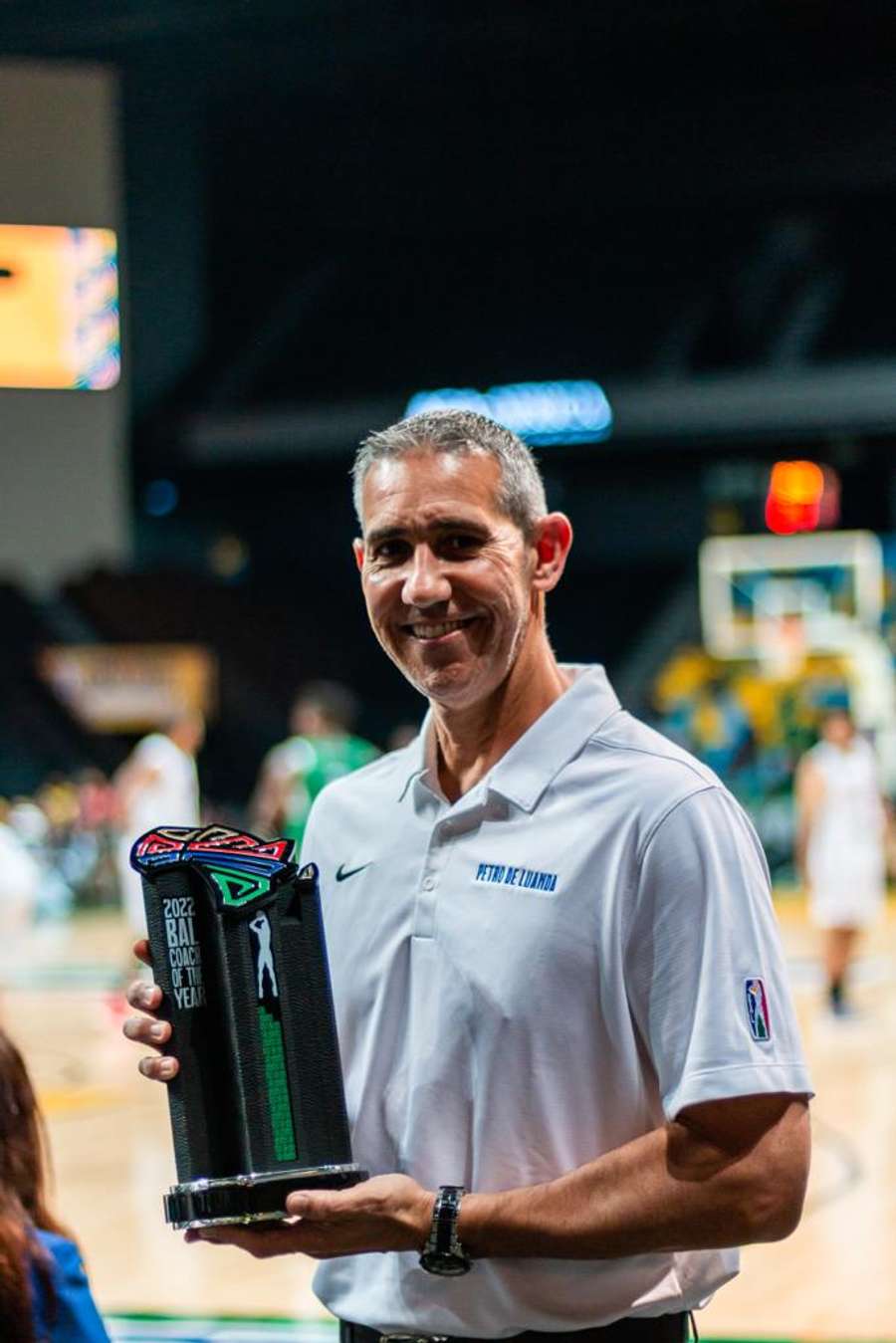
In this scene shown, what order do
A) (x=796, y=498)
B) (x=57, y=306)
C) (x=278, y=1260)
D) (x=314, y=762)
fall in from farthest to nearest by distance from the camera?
(x=796, y=498)
(x=314, y=762)
(x=278, y=1260)
(x=57, y=306)

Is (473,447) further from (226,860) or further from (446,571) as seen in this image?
(226,860)

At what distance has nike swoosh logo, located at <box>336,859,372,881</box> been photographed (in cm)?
213

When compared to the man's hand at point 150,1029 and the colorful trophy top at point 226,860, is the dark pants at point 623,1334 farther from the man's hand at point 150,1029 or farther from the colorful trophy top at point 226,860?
the colorful trophy top at point 226,860

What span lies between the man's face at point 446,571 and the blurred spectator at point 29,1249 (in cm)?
66

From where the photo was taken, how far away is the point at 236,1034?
1.83m

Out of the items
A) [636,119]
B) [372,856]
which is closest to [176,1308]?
[372,856]

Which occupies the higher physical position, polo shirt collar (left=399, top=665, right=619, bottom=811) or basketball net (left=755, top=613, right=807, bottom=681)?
basketball net (left=755, top=613, right=807, bottom=681)

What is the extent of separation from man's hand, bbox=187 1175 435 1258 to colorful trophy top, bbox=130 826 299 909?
279 mm

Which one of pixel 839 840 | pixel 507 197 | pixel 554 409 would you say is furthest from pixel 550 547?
pixel 554 409

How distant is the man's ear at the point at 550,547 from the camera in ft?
6.73

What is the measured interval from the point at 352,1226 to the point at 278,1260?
4.22m

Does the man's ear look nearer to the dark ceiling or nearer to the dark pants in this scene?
the dark pants

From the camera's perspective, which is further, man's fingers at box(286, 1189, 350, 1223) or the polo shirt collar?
the polo shirt collar

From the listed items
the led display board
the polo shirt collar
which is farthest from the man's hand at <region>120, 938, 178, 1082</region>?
→ the led display board
